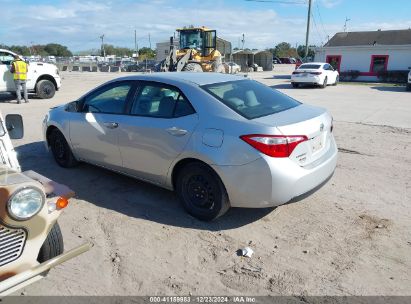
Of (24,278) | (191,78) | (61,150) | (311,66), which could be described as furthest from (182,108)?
(311,66)

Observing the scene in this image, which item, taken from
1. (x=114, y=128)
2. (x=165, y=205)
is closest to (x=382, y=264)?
(x=165, y=205)

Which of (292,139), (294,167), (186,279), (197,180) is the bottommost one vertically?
(186,279)

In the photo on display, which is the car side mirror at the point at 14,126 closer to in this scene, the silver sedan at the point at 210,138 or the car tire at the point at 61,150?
the silver sedan at the point at 210,138

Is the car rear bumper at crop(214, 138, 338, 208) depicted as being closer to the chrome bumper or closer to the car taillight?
the car taillight

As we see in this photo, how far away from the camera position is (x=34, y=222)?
2.51 m

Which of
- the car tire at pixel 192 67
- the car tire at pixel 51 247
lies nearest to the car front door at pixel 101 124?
the car tire at pixel 51 247

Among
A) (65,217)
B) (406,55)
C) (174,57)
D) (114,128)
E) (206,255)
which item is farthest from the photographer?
(406,55)

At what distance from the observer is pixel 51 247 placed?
2961mm

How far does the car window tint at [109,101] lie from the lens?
4797 mm

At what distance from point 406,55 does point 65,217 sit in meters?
35.4

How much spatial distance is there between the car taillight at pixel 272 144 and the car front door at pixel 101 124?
192cm

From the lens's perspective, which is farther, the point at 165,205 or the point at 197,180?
the point at 165,205

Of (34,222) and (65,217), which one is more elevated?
(34,222)

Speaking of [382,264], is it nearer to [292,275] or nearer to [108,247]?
[292,275]
